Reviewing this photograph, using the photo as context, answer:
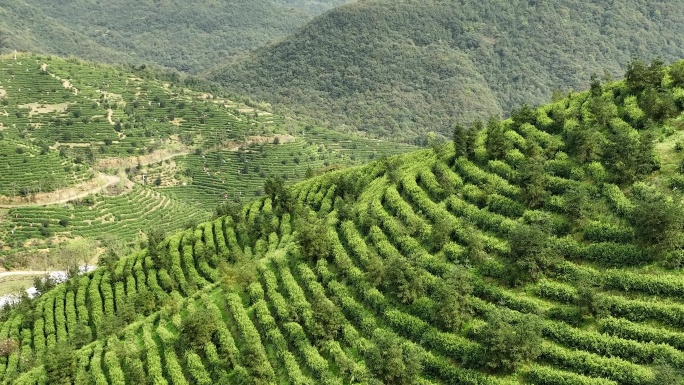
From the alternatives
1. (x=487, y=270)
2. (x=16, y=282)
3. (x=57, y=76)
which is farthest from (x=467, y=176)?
(x=57, y=76)

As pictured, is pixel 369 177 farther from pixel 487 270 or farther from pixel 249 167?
pixel 249 167

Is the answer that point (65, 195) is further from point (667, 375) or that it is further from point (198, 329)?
point (667, 375)

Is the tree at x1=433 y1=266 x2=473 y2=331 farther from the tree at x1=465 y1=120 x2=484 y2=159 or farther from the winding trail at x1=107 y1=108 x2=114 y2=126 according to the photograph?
the winding trail at x1=107 y1=108 x2=114 y2=126

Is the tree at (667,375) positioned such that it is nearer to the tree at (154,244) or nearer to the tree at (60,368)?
the tree at (60,368)

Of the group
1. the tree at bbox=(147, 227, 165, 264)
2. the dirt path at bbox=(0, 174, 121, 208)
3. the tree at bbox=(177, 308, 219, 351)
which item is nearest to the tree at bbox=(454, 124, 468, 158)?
the tree at bbox=(177, 308, 219, 351)

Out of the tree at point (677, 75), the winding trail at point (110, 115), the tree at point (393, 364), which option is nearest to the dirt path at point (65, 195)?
the winding trail at point (110, 115)

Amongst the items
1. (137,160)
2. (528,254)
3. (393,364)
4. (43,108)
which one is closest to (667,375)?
(528,254)
